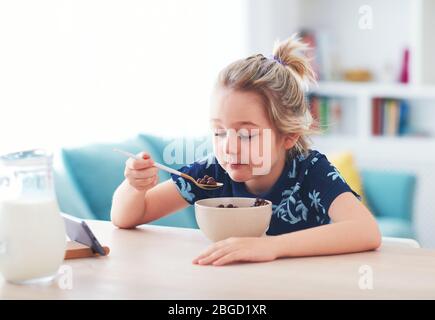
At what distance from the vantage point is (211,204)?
5.08 ft

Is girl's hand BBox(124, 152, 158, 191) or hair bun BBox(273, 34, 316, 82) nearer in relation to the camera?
girl's hand BBox(124, 152, 158, 191)

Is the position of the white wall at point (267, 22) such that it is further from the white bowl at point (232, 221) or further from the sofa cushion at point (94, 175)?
the white bowl at point (232, 221)

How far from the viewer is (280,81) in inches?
66.6

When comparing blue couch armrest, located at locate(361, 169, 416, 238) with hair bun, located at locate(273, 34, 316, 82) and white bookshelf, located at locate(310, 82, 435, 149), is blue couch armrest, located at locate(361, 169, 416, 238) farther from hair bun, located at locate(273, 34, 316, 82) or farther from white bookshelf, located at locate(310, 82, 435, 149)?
hair bun, located at locate(273, 34, 316, 82)

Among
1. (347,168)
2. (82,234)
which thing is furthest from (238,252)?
(347,168)

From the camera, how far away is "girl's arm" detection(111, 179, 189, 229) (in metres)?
1.68

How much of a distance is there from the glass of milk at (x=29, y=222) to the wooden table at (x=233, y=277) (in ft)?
0.11

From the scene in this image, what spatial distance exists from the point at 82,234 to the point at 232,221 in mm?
265

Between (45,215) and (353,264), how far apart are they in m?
0.51

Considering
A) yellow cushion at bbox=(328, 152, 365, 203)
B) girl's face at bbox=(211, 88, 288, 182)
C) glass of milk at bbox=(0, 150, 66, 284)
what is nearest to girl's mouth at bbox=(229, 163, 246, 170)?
girl's face at bbox=(211, 88, 288, 182)

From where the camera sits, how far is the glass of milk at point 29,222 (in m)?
1.20

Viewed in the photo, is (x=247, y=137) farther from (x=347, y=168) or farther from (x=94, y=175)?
(x=347, y=168)

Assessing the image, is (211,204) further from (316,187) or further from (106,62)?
(106,62)

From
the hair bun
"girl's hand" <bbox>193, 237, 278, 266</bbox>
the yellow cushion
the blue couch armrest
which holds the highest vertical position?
the hair bun
